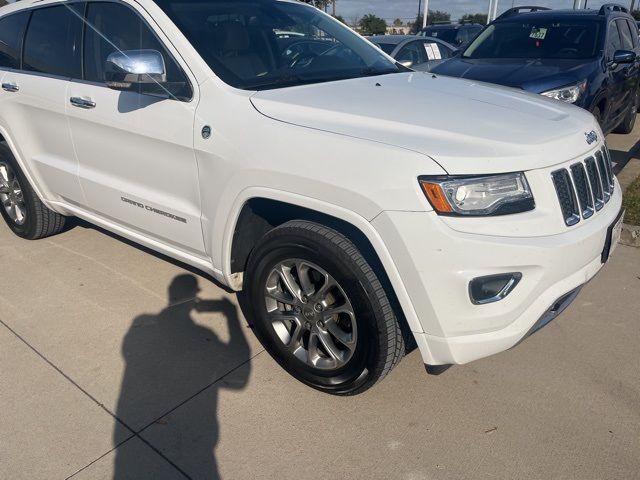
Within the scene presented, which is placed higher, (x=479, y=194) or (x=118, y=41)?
(x=118, y=41)

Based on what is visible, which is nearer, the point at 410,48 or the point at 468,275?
the point at 468,275

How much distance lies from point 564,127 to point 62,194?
3.29 m

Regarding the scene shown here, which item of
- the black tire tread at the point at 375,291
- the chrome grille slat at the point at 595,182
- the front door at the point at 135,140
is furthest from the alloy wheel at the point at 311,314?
the chrome grille slat at the point at 595,182

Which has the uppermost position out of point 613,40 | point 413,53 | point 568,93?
point 613,40

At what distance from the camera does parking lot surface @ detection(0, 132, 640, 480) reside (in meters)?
2.38

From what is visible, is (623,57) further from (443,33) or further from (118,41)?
(443,33)

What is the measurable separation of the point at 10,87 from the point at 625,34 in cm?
728

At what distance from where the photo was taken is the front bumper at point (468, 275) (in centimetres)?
211

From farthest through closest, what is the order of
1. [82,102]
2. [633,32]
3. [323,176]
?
[633,32]
[82,102]
[323,176]

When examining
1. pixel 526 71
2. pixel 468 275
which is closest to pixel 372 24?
pixel 526 71

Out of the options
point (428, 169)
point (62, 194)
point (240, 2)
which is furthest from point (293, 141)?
point (62, 194)

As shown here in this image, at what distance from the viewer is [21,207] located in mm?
4676

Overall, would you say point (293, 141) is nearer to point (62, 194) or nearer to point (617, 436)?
point (617, 436)

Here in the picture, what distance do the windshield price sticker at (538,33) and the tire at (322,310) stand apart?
16.8 ft
